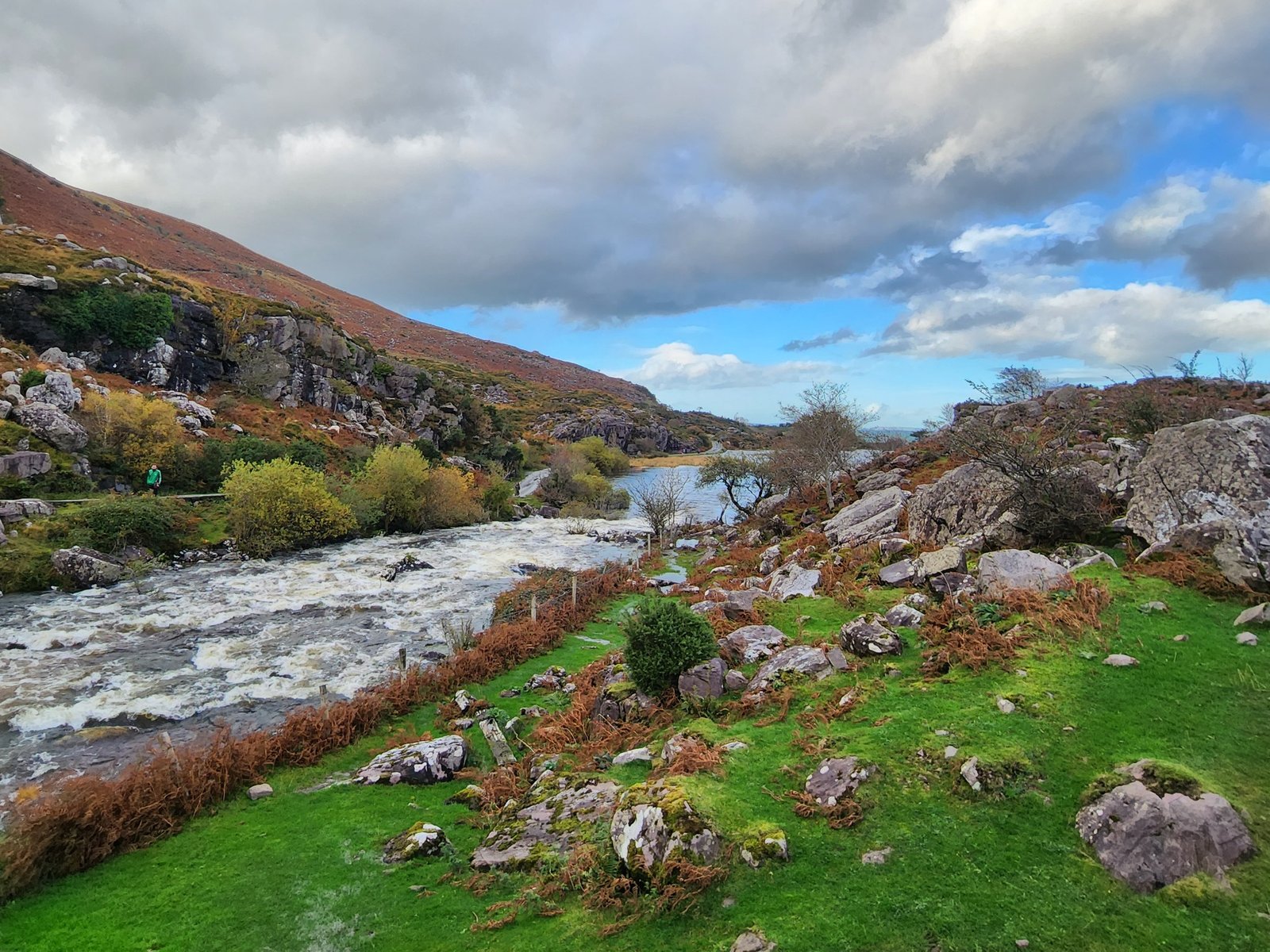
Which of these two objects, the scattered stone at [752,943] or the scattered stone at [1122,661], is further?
the scattered stone at [1122,661]

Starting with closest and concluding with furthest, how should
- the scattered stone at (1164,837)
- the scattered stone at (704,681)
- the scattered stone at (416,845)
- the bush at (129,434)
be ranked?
the scattered stone at (1164,837) → the scattered stone at (416,845) → the scattered stone at (704,681) → the bush at (129,434)

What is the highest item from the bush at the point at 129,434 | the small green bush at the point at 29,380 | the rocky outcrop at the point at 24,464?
the small green bush at the point at 29,380

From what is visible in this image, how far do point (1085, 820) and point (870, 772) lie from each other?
230 cm

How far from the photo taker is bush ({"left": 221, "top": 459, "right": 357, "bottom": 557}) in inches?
1390

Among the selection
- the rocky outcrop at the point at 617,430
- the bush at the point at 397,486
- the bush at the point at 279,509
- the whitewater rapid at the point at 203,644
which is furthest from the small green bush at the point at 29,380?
the rocky outcrop at the point at 617,430

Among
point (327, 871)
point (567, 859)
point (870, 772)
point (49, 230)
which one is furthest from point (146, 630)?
point (49, 230)

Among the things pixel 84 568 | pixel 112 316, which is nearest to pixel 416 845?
pixel 84 568

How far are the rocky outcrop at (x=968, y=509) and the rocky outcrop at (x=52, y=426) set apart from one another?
4903 centimetres

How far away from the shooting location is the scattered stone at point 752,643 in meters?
14.0

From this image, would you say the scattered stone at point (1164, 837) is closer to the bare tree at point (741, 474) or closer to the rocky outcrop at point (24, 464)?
the bare tree at point (741, 474)

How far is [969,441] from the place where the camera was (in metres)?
19.2

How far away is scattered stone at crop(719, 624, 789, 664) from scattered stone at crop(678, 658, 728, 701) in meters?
0.86

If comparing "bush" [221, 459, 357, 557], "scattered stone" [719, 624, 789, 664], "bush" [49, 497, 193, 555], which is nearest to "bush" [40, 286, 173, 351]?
"bush" [221, 459, 357, 557]

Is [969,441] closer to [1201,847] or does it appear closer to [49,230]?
[1201,847]
